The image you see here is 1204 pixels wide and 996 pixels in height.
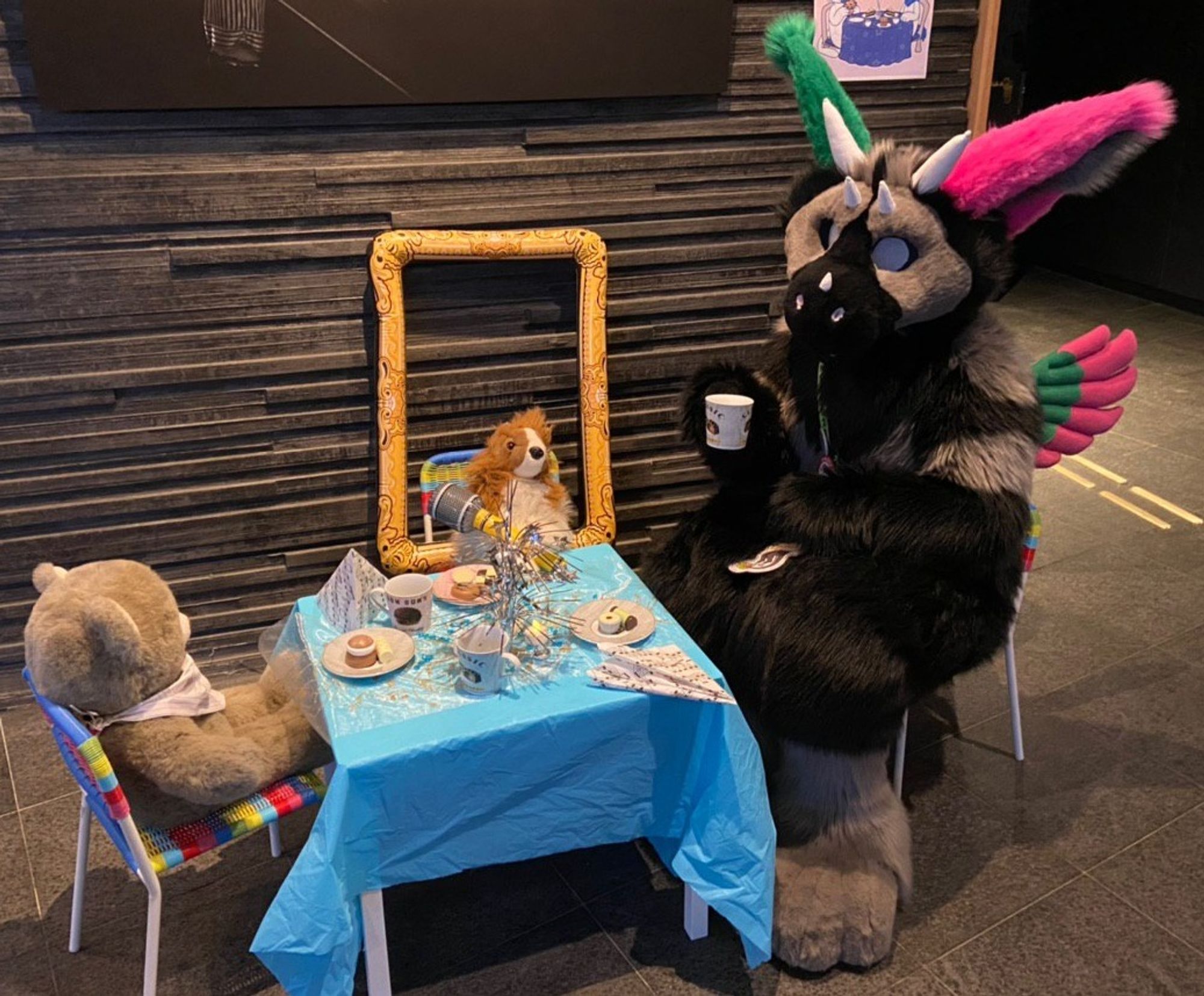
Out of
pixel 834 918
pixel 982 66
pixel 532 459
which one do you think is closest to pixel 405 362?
pixel 532 459

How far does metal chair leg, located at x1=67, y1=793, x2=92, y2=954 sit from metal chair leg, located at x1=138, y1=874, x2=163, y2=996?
0.23m

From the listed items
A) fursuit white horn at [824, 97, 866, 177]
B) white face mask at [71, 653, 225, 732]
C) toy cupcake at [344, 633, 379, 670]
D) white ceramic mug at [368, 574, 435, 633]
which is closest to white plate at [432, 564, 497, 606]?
white ceramic mug at [368, 574, 435, 633]

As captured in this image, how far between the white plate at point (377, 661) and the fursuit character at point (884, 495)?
64cm

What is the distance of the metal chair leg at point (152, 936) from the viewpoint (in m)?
1.72

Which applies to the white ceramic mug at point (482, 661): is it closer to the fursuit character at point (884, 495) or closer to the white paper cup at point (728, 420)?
the fursuit character at point (884, 495)

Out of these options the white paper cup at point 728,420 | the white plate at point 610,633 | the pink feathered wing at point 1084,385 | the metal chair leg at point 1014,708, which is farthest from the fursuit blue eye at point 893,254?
the metal chair leg at point 1014,708

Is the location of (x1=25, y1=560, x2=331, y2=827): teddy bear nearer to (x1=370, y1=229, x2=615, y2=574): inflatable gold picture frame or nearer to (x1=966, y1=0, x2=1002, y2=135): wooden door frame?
(x1=370, y1=229, x2=615, y2=574): inflatable gold picture frame

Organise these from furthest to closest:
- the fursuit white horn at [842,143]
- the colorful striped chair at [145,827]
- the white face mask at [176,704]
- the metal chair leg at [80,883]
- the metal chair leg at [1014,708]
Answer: the metal chair leg at [1014,708]
the fursuit white horn at [842,143]
the metal chair leg at [80,883]
the white face mask at [176,704]
the colorful striped chair at [145,827]

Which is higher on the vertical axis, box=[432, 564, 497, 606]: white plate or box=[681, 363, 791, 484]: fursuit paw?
box=[681, 363, 791, 484]: fursuit paw

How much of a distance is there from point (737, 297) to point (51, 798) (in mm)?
2135

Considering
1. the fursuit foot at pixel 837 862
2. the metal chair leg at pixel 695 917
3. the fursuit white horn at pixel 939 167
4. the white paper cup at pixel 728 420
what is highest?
the fursuit white horn at pixel 939 167

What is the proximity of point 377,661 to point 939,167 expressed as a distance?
1381mm

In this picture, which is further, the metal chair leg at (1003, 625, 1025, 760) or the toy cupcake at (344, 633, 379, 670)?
the metal chair leg at (1003, 625, 1025, 760)

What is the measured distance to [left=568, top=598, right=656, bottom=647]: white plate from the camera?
1908mm
